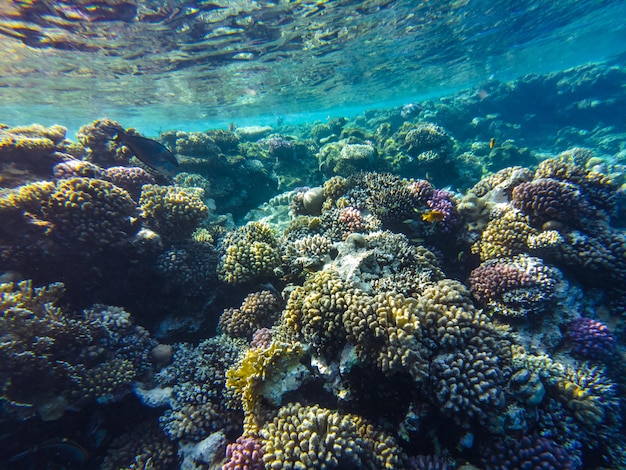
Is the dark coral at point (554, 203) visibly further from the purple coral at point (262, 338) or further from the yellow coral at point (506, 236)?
the purple coral at point (262, 338)

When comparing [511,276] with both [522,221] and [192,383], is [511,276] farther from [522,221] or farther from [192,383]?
[192,383]

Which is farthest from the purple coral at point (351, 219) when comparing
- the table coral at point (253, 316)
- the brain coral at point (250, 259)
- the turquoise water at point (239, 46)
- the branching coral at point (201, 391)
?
the turquoise water at point (239, 46)

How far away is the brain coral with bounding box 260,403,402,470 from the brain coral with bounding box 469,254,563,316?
2739 millimetres

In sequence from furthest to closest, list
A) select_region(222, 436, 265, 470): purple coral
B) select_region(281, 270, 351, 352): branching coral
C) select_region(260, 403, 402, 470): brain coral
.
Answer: select_region(281, 270, 351, 352): branching coral
select_region(222, 436, 265, 470): purple coral
select_region(260, 403, 402, 470): brain coral

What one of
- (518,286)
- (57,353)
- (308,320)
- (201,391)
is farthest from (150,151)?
(518,286)

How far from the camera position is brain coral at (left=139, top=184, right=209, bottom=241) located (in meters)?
5.29

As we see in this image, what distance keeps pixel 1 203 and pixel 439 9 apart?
21.6m

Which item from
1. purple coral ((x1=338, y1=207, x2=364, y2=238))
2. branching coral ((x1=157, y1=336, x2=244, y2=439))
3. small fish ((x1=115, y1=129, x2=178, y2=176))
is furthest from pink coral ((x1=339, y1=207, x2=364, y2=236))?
small fish ((x1=115, y1=129, x2=178, y2=176))

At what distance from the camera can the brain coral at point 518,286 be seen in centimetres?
410

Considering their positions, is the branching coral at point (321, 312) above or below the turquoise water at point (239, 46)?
below

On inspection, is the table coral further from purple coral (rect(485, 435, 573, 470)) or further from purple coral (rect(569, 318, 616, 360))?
purple coral (rect(569, 318, 616, 360))

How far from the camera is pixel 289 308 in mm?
3867

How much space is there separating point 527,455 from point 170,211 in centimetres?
631

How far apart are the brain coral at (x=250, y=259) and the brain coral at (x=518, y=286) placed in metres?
3.58
